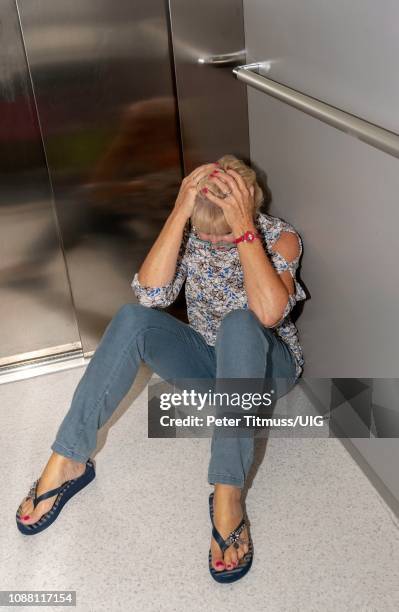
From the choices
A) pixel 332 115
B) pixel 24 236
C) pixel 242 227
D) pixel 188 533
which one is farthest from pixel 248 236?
pixel 24 236

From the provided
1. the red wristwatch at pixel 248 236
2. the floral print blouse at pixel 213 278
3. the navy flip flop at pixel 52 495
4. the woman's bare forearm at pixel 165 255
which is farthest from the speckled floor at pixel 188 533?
the red wristwatch at pixel 248 236

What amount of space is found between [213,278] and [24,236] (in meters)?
0.70

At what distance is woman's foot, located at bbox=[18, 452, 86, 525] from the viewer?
5.65 ft

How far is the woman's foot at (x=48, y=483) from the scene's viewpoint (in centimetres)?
172

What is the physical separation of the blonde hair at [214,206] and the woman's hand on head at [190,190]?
1cm

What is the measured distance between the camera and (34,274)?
7.37 ft

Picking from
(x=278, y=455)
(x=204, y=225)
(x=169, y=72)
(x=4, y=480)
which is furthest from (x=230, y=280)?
(x=4, y=480)

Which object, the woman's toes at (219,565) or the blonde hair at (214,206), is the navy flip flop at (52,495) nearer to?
the woman's toes at (219,565)

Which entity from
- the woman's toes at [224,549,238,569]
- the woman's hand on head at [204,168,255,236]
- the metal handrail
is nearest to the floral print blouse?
the woman's hand on head at [204,168,255,236]

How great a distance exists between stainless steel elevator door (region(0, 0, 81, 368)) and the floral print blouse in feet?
1.68

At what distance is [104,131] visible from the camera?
202cm

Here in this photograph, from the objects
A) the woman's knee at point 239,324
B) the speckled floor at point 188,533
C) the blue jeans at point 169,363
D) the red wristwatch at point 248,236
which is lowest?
the speckled floor at point 188,533

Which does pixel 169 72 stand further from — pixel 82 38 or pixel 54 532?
pixel 54 532

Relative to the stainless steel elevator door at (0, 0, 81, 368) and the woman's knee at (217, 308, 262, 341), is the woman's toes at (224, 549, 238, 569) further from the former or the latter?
the stainless steel elevator door at (0, 0, 81, 368)
